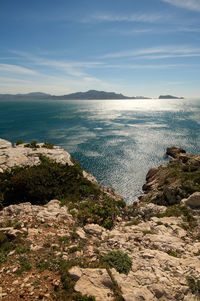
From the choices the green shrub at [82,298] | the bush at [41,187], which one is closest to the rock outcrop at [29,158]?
the bush at [41,187]

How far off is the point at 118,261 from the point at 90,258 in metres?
1.73

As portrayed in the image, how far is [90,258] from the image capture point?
10.9 meters

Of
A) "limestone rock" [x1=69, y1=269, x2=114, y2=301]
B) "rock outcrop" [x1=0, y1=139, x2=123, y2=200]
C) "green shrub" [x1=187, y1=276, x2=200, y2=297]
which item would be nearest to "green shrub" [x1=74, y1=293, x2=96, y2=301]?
"limestone rock" [x1=69, y1=269, x2=114, y2=301]

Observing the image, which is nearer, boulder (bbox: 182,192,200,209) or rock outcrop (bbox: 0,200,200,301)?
rock outcrop (bbox: 0,200,200,301)

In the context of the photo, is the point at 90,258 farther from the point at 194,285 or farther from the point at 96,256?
the point at 194,285

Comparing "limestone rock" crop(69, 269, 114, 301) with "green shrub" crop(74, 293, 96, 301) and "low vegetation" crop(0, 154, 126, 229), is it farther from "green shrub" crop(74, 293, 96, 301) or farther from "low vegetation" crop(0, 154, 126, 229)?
"low vegetation" crop(0, 154, 126, 229)

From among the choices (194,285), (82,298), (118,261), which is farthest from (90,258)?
(194,285)

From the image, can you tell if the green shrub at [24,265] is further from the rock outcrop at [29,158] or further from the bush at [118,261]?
the rock outcrop at [29,158]

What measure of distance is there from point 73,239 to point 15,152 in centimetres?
2740

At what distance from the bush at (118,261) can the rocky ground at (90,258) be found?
0.27m

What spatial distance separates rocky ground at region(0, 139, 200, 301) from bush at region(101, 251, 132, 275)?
0.89 feet

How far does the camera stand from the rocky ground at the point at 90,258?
8531 mm

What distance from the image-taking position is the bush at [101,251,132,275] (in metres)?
10.1

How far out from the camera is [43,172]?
25.6 meters
